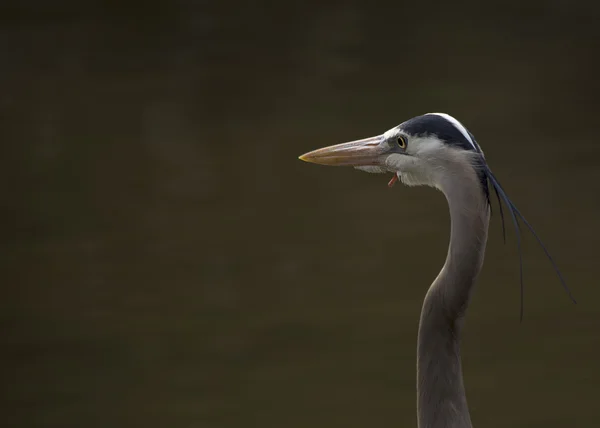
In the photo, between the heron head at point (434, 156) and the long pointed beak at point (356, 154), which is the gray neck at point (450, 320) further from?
the long pointed beak at point (356, 154)

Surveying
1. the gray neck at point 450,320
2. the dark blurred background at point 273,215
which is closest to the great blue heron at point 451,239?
the gray neck at point 450,320

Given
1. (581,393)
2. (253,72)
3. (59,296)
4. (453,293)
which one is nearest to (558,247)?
(581,393)

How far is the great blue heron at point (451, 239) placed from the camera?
1.78m

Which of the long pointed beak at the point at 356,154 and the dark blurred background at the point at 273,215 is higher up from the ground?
the long pointed beak at the point at 356,154

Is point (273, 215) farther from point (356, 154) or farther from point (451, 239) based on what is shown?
point (451, 239)

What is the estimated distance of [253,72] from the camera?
5.93 meters

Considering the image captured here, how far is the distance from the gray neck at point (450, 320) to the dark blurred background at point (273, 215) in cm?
113

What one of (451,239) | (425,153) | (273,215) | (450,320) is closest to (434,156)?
(425,153)

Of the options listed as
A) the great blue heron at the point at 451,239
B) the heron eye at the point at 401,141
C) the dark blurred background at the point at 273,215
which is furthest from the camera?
the dark blurred background at the point at 273,215

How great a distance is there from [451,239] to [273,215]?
98.4 inches

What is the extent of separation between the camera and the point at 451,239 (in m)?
1.81

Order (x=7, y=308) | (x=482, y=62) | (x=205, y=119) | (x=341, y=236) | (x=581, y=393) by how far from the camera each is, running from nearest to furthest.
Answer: (x=581, y=393), (x=7, y=308), (x=341, y=236), (x=205, y=119), (x=482, y=62)

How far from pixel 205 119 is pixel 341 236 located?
4.96 feet

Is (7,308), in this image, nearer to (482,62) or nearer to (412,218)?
(412,218)
